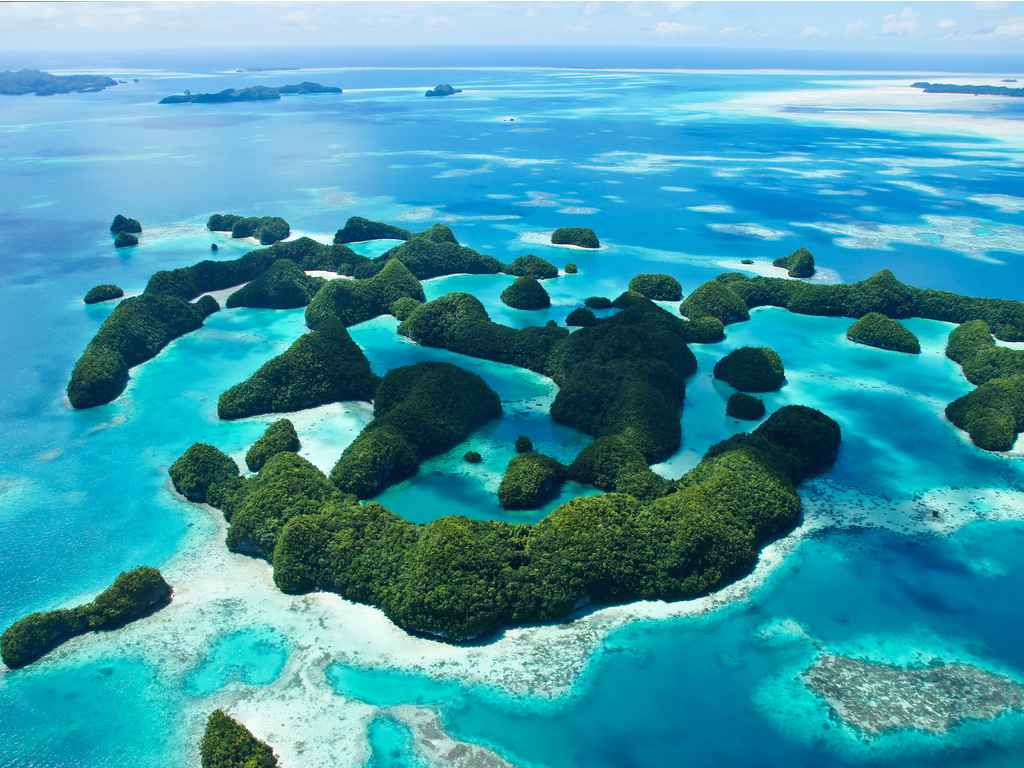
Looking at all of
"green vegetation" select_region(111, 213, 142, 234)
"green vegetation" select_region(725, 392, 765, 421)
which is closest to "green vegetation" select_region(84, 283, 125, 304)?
"green vegetation" select_region(111, 213, 142, 234)

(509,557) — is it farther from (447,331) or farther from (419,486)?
(447,331)

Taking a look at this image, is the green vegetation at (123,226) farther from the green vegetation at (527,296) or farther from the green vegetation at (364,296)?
the green vegetation at (527,296)

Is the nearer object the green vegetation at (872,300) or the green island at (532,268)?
the green vegetation at (872,300)

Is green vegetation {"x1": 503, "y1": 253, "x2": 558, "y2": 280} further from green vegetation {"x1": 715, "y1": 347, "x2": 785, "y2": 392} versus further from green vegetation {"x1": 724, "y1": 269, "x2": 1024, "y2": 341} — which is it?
green vegetation {"x1": 715, "y1": 347, "x2": 785, "y2": 392}

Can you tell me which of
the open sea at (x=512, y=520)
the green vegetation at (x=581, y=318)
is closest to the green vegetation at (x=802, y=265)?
the open sea at (x=512, y=520)

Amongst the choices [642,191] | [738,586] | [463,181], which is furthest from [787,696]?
[463,181]

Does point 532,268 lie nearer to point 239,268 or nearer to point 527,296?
point 527,296
